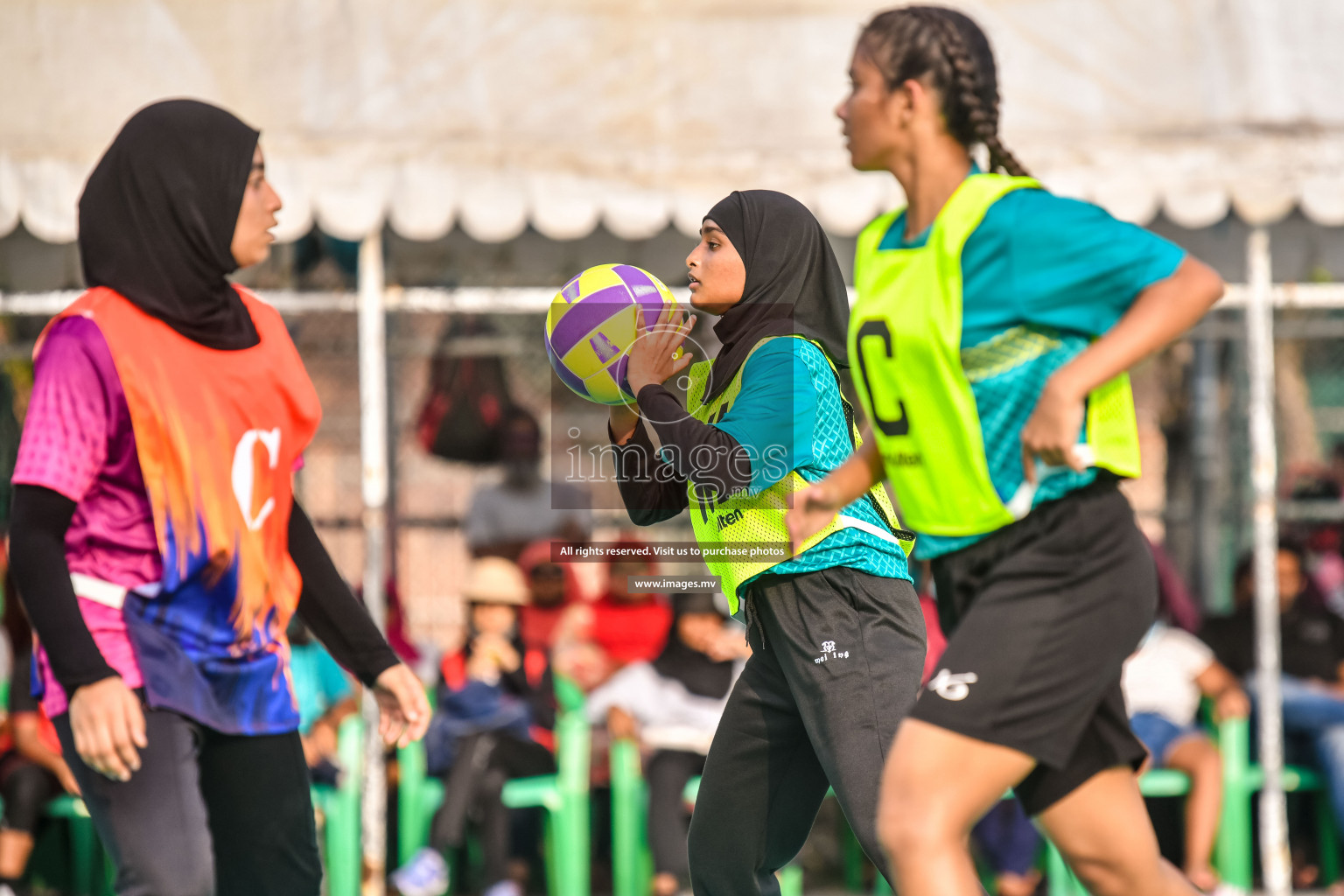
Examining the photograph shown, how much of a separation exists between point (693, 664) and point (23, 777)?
2815mm

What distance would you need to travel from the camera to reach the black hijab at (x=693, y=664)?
20.9ft

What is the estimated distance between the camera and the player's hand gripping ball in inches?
135

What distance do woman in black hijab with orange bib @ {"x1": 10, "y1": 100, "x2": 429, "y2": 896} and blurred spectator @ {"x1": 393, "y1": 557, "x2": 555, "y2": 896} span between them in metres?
3.08

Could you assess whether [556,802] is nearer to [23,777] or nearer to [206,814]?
[23,777]

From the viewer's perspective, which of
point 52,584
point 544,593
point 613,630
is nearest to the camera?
point 52,584

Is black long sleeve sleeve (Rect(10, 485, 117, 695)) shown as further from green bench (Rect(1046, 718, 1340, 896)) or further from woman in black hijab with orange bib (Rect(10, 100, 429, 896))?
green bench (Rect(1046, 718, 1340, 896))

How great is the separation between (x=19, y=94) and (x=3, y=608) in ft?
7.46

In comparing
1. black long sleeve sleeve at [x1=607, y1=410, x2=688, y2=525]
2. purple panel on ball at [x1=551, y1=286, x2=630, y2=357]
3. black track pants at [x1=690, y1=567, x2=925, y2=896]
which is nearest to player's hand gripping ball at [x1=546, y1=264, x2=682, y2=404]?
purple panel on ball at [x1=551, y1=286, x2=630, y2=357]

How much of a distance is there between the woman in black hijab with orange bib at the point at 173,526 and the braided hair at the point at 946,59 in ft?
4.34

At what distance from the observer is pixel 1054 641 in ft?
7.71

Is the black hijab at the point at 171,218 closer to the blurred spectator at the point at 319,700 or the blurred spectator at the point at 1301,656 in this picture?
the blurred spectator at the point at 319,700

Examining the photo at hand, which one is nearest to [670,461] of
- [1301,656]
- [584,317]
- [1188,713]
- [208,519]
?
[584,317]

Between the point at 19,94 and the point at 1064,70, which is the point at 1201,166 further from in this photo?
the point at 19,94

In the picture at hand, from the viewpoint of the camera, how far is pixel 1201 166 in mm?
6062
